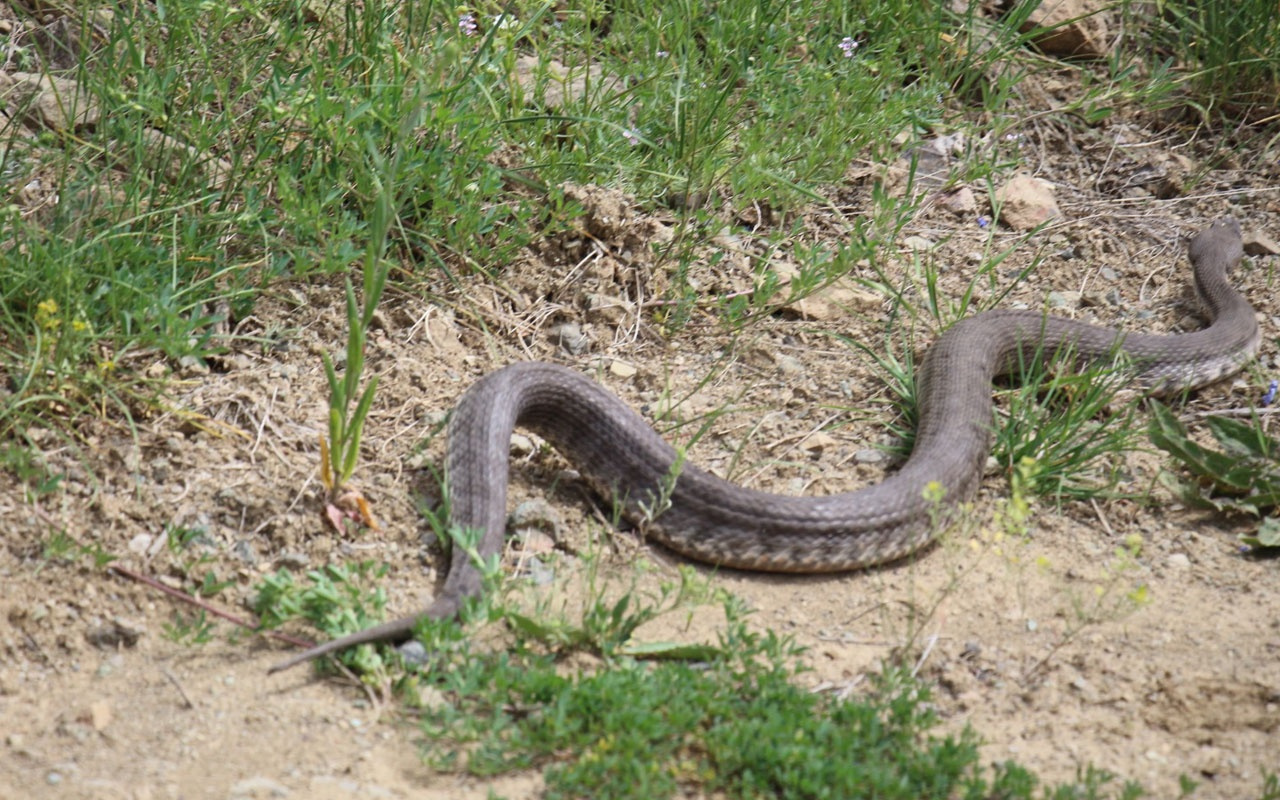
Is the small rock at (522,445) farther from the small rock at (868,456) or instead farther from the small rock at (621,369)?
the small rock at (868,456)

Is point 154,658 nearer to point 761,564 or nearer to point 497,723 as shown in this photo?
point 497,723

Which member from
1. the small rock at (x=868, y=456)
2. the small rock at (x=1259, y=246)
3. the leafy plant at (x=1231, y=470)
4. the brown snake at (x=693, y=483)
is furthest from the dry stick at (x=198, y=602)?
the small rock at (x=1259, y=246)

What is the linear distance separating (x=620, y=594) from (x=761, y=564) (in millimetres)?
666

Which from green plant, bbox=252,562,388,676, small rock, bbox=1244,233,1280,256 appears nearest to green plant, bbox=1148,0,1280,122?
small rock, bbox=1244,233,1280,256

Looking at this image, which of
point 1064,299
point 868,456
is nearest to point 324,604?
point 868,456

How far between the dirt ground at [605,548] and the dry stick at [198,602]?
43mm

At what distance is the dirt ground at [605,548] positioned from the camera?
12.6 ft

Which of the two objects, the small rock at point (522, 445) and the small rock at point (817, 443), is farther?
the small rock at point (817, 443)

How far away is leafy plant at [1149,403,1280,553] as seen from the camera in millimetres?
5418

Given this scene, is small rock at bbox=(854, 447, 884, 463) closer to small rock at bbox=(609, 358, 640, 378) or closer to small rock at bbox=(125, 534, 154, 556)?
small rock at bbox=(609, 358, 640, 378)

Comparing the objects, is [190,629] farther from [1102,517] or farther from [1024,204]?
[1024,204]

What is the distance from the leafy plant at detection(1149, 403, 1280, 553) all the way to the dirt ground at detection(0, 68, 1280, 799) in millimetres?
109

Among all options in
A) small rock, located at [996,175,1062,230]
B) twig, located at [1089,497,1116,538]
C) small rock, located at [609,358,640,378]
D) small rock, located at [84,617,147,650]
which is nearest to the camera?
small rock, located at [84,617,147,650]

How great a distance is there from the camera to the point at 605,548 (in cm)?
504
